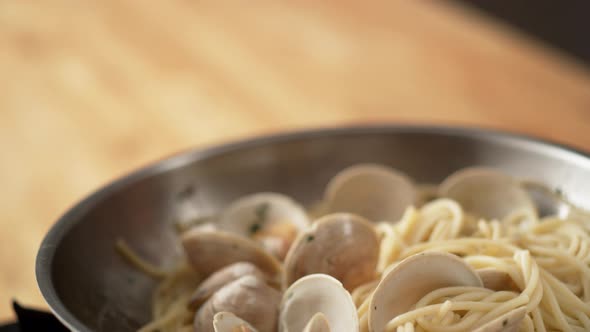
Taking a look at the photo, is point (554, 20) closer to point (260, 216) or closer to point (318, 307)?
point (260, 216)

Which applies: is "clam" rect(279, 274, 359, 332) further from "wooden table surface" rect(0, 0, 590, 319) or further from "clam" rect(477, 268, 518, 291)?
"wooden table surface" rect(0, 0, 590, 319)

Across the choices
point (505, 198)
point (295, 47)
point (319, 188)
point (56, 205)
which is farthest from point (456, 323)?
point (295, 47)

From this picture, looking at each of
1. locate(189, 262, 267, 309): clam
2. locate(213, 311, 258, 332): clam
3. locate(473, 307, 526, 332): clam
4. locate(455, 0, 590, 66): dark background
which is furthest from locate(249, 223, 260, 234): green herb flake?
locate(455, 0, 590, 66): dark background

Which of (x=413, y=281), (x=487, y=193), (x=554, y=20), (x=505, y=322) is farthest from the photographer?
(x=554, y=20)

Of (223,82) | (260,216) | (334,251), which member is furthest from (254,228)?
(223,82)

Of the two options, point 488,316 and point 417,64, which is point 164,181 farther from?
point 417,64
